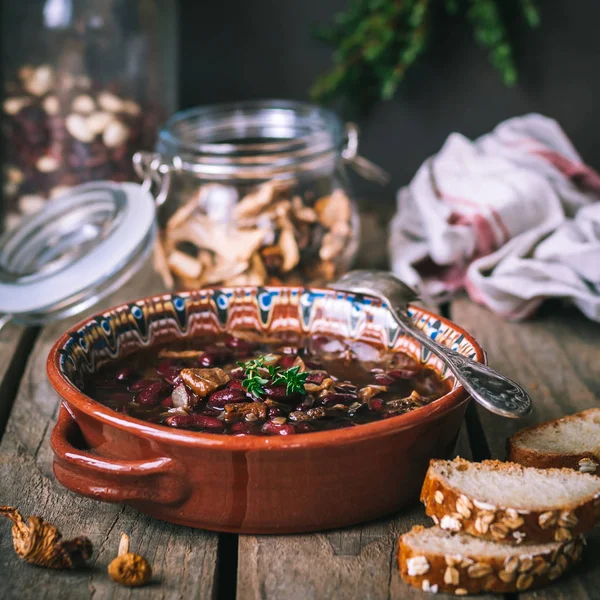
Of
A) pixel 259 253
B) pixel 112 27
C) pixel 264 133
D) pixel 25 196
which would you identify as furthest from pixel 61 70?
pixel 259 253

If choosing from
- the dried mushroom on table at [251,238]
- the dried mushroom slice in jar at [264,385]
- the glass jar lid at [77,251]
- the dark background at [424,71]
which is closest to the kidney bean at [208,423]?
the dried mushroom slice in jar at [264,385]

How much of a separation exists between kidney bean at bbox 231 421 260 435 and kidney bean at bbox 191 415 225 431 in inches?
0.7

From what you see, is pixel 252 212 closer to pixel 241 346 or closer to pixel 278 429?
pixel 241 346

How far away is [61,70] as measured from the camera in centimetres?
232

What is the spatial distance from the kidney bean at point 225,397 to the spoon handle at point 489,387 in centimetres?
31

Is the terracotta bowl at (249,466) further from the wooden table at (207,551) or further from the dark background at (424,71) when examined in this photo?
the dark background at (424,71)

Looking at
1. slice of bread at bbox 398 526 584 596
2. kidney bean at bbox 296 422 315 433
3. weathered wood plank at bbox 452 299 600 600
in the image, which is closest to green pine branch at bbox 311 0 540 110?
weathered wood plank at bbox 452 299 600 600

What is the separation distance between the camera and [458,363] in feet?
4.16

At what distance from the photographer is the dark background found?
275cm

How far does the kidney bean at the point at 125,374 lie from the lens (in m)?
1.41

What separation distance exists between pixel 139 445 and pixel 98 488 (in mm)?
93

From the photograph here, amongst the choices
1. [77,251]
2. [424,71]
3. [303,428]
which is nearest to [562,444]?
[303,428]

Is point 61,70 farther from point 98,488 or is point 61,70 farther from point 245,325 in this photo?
point 98,488

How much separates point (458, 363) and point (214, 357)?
1.42 feet
